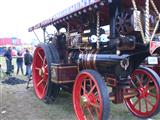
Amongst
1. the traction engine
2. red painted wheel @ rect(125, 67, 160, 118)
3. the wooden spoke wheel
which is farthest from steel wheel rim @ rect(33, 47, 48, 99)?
red painted wheel @ rect(125, 67, 160, 118)

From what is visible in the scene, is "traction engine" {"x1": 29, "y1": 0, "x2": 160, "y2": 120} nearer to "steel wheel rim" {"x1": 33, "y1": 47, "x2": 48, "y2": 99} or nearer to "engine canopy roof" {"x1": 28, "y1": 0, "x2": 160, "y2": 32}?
"engine canopy roof" {"x1": 28, "y1": 0, "x2": 160, "y2": 32}

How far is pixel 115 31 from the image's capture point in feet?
13.8

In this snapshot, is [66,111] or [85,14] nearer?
[85,14]

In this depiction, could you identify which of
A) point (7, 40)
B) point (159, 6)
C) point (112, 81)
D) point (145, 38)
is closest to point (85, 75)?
point (112, 81)

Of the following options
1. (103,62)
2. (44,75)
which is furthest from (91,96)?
(44,75)

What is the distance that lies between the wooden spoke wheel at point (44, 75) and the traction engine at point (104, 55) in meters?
0.02

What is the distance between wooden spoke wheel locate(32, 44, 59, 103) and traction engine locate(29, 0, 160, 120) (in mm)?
20

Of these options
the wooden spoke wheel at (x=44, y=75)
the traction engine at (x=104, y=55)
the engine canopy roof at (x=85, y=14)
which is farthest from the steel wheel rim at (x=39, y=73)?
the engine canopy roof at (x=85, y=14)

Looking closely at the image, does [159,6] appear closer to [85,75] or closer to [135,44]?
[135,44]

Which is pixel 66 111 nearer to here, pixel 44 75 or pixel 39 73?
pixel 44 75

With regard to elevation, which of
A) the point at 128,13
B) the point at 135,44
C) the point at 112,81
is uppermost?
the point at 128,13

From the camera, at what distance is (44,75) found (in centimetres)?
616

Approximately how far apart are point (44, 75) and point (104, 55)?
2126mm

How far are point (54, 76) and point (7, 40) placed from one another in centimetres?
3071
